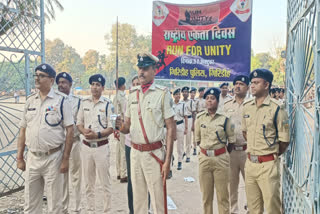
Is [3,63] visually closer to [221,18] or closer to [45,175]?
[45,175]

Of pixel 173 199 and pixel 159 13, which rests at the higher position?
pixel 159 13

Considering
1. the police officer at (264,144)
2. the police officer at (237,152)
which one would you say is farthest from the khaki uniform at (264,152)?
the police officer at (237,152)

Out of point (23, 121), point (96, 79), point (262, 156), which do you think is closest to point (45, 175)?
point (23, 121)

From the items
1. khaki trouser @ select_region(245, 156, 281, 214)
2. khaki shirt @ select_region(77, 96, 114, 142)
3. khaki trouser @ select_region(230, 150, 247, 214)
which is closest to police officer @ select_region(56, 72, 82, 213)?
khaki shirt @ select_region(77, 96, 114, 142)

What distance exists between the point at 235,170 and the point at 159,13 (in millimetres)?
3415

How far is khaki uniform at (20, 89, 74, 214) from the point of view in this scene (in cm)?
345

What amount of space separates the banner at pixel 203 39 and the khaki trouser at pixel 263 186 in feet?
7.50

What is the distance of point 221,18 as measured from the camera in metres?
5.43

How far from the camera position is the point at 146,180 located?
323cm

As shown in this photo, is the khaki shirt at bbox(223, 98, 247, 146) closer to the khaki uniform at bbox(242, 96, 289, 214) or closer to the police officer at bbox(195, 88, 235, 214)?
the police officer at bbox(195, 88, 235, 214)

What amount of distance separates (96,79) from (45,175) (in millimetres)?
1541

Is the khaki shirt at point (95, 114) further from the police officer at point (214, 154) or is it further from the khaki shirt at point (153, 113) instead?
the police officer at point (214, 154)

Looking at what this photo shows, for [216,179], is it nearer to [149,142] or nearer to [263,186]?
[263,186]

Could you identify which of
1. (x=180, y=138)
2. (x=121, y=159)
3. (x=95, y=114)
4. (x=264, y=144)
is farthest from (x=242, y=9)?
(x=121, y=159)
